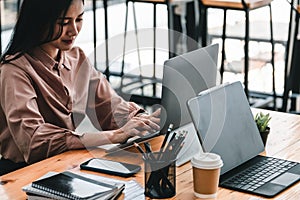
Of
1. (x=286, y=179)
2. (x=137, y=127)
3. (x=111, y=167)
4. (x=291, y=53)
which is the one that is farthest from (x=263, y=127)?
(x=291, y=53)

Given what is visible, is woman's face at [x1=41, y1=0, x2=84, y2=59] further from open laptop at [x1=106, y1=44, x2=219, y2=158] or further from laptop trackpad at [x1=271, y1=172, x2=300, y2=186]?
laptop trackpad at [x1=271, y1=172, x2=300, y2=186]

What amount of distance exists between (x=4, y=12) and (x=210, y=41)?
5.14ft

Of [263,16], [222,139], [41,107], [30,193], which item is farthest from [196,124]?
[263,16]

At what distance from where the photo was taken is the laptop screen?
1.94m

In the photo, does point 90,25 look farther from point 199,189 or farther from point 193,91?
point 199,189

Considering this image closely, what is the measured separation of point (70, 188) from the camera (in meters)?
1.76

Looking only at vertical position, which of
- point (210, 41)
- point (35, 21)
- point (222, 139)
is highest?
point (35, 21)

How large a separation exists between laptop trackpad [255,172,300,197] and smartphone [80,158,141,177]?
39cm

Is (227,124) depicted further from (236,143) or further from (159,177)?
(159,177)

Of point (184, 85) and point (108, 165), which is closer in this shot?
point (108, 165)

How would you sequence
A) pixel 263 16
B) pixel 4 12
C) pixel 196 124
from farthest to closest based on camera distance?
pixel 4 12 < pixel 263 16 < pixel 196 124

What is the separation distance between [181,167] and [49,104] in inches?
22.6

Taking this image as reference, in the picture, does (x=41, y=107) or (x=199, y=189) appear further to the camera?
(x=41, y=107)

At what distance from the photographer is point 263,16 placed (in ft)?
15.6
